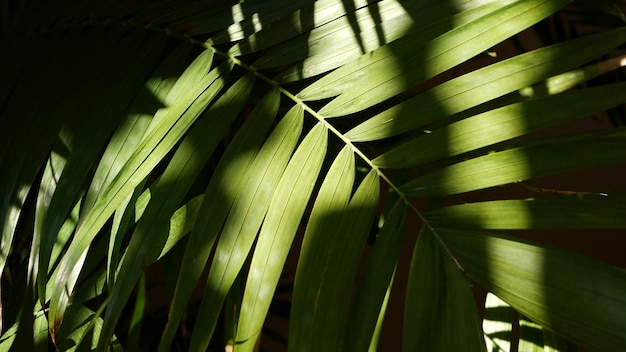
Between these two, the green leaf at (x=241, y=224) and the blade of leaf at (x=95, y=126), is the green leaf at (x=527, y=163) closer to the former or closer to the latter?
the green leaf at (x=241, y=224)

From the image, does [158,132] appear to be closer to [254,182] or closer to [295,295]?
[254,182]

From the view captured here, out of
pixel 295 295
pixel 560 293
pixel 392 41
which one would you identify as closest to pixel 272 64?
pixel 392 41

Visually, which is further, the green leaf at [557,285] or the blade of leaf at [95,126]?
the blade of leaf at [95,126]

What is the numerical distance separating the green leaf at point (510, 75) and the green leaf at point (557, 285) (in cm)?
13

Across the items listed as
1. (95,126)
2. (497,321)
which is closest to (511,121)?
(497,321)

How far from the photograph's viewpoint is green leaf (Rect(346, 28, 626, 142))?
51 cm

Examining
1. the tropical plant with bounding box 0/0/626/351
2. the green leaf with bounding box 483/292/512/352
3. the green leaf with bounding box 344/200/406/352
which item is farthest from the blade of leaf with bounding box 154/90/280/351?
the green leaf with bounding box 483/292/512/352

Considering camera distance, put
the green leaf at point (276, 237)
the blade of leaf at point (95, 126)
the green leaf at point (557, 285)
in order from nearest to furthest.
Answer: the green leaf at point (557, 285), the green leaf at point (276, 237), the blade of leaf at point (95, 126)

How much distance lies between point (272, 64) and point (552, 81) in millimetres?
294

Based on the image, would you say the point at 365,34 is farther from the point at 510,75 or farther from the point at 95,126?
the point at 95,126

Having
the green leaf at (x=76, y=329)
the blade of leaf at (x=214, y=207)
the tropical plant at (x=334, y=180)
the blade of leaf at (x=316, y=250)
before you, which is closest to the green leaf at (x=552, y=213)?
the tropical plant at (x=334, y=180)

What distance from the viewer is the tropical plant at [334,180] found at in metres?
0.45

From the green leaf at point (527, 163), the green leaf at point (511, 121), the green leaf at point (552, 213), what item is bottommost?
the green leaf at point (552, 213)

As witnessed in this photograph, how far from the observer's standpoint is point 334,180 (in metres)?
0.53
